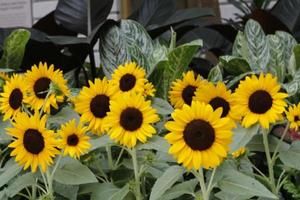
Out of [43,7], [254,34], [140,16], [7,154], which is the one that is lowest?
[43,7]

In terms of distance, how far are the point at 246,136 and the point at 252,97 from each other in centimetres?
7

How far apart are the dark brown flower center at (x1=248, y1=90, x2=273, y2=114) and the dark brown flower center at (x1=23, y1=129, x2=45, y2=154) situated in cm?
35

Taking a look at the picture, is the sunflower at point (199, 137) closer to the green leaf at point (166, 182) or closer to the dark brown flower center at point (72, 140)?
the green leaf at point (166, 182)

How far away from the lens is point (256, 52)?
132cm

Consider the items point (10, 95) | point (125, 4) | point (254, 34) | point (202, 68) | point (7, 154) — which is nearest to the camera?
point (10, 95)

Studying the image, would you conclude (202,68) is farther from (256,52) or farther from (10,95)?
(10,95)

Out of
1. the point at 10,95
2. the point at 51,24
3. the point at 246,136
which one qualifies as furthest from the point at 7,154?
the point at 51,24

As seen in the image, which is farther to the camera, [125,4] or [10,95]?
[125,4]

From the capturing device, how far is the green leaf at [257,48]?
4.26 feet

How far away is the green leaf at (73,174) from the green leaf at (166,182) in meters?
0.14

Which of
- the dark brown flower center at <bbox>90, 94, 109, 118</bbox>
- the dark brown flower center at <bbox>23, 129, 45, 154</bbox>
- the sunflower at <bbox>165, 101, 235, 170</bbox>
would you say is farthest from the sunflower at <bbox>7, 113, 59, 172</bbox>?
the sunflower at <bbox>165, 101, 235, 170</bbox>

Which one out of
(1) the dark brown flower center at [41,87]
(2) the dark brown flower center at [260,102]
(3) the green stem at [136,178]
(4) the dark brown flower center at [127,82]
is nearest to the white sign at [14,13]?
(1) the dark brown flower center at [41,87]

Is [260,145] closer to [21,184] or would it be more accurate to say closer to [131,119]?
[131,119]

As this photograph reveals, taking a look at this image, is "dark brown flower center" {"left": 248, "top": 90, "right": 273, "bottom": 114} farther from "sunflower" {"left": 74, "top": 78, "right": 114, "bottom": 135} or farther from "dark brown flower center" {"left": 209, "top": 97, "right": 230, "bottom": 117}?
"sunflower" {"left": 74, "top": 78, "right": 114, "bottom": 135}
